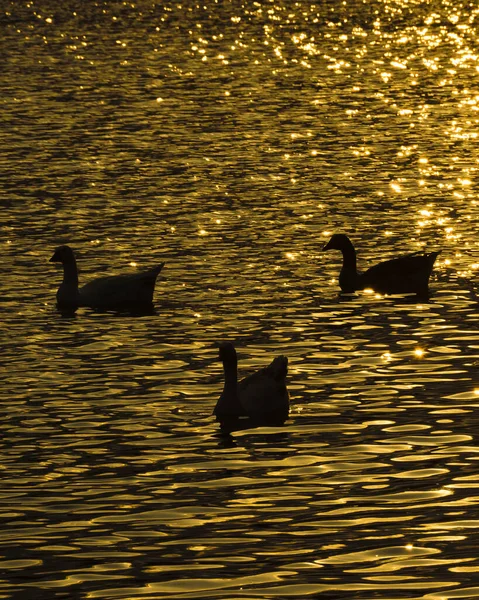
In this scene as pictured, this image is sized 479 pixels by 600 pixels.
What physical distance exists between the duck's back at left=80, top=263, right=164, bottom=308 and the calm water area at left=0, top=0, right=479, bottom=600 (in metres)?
0.30

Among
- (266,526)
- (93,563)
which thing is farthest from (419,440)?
(93,563)

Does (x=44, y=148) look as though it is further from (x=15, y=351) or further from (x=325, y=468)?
(x=325, y=468)

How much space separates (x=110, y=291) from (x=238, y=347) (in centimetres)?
462

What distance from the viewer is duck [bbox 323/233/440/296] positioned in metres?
30.4

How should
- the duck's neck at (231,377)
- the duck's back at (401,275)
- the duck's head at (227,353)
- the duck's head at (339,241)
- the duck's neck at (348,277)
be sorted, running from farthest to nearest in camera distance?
the duck's head at (339,241) → the duck's neck at (348,277) → the duck's back at (401,275) → the duck's head at (227,353) → the duck's neck at (231,377)

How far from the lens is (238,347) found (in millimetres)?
26375

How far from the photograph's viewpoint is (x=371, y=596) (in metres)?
15.4

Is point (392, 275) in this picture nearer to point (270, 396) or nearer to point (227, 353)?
point (227, 353)

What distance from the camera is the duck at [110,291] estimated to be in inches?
1168

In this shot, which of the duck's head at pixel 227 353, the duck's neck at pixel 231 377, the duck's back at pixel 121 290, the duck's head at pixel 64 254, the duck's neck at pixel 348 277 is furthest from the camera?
the duck's head at pixel 64 254

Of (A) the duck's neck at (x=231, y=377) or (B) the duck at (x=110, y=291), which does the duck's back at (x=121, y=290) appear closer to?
(B) the duck at (x=110, y=291)

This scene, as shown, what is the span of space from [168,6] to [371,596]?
91615 mm

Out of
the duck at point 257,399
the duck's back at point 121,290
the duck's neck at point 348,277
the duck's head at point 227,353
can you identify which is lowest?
the duck's neck at point 348,277

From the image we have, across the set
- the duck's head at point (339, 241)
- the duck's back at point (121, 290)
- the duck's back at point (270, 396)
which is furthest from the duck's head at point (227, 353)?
the duck's head at point (339, 241)
